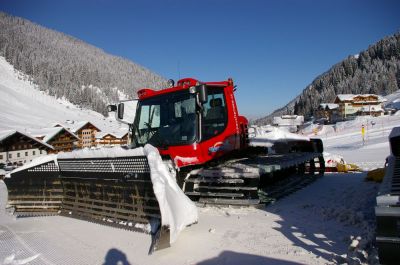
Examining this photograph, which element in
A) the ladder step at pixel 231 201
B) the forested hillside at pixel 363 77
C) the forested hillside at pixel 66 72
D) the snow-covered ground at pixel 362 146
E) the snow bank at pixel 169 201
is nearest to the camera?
the snow bank at pixel 169 201

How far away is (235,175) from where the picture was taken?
603 centimetres

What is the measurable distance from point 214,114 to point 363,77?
152083 millimetres

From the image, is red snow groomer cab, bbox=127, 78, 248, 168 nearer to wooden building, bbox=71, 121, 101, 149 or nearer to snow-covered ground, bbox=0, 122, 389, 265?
snow-covered ground, bbox=0, 122, 389, 265

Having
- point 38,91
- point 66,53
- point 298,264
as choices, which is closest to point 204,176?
point 298,264

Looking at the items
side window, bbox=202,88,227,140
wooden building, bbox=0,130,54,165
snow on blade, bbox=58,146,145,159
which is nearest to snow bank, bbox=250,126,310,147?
side window, bbox=202,88,227,140

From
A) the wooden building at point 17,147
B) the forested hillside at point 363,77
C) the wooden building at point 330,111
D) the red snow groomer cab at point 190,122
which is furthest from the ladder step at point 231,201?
the forested hillside at point 363,77

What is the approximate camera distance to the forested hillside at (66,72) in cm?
14675

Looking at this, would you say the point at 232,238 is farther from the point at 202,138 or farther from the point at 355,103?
the point at 355,103

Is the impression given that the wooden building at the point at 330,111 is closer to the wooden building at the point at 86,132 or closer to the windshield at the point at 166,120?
the wooden building at the point at 86,132

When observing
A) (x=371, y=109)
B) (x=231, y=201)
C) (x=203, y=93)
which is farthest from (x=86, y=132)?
(x=371, y=109)

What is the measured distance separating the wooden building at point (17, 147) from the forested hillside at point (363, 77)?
105832mm

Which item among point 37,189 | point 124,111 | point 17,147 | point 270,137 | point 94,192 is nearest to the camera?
point 94,192

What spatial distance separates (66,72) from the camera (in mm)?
160500

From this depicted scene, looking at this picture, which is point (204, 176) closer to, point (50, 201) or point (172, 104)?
point (172, 104)
